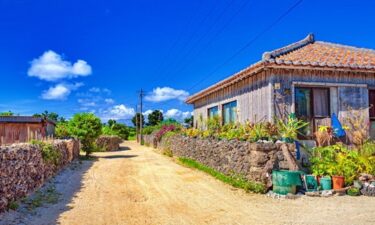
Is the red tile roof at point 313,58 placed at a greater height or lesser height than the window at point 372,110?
greater

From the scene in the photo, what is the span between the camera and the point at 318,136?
1211 centimetres

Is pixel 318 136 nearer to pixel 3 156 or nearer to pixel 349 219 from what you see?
pixel 349 219

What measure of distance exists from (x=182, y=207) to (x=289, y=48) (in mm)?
9595

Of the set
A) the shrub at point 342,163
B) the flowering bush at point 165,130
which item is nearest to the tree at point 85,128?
the flowering bush at point 165,130

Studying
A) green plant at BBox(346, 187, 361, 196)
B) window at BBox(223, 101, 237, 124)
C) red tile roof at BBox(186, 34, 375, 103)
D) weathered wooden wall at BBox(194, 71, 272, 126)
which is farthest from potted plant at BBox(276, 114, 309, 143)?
window at BBox(223, 101, 237, 124)

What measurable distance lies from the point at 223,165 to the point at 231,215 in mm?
5810

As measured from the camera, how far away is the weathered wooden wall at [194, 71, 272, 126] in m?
13.0

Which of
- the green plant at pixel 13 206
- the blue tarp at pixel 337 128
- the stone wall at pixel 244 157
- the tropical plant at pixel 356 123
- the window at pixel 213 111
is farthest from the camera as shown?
the window at pixel 213 111

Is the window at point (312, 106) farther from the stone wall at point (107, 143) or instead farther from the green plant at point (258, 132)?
the stone wall at point (107, 143)

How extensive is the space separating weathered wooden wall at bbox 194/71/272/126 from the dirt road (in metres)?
3.46

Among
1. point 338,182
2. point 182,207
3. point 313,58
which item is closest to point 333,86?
point 313,58

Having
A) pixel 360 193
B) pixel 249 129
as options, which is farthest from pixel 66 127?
pixel 360 193

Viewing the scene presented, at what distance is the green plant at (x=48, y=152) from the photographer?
1185 centimetres

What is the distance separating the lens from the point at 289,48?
1497cm
